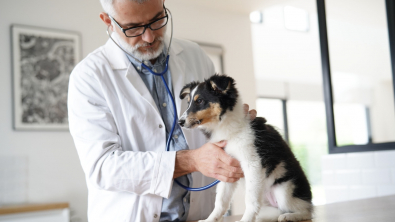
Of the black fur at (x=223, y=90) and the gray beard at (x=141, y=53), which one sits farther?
the gray beard at (x=141, y=53)

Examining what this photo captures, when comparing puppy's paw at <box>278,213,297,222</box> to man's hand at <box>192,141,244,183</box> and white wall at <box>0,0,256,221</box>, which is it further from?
white wall at <box>0,0,256,221</box>

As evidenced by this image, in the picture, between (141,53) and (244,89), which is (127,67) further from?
(244,89)

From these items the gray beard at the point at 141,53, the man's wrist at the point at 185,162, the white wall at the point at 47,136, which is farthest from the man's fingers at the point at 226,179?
the white wall at the point at 47,136

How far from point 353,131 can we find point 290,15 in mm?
4039

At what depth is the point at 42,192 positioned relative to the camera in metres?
Answer: 4.11

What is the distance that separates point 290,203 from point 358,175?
5.82 feet

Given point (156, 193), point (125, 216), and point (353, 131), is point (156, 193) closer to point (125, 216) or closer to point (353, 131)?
point (125, 216)

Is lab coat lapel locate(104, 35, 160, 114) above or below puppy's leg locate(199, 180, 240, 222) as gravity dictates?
above

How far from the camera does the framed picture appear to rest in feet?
13.3

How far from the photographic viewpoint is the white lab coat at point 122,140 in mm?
1427

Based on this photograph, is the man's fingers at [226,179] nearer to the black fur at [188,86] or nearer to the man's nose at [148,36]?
the black fur at [188,86]

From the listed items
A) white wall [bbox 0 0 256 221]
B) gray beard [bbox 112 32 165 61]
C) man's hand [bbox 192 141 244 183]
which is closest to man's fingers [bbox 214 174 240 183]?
man's hand [bbox 192 141 244 183]

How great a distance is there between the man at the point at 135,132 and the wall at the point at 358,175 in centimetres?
160

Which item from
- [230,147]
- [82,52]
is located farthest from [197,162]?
[82,52]
